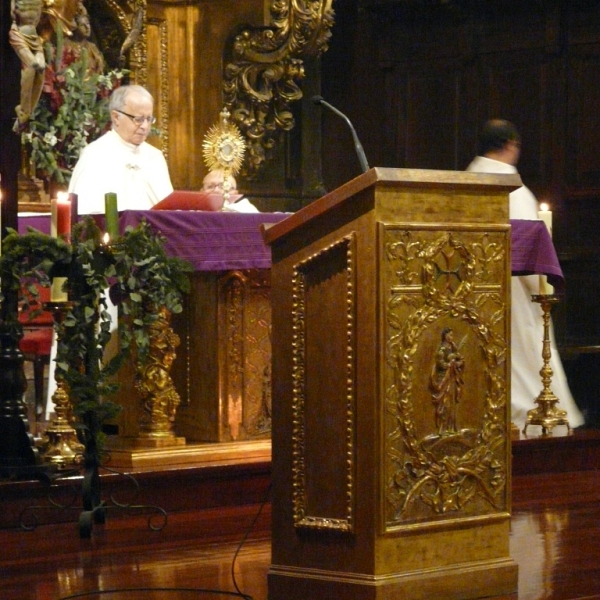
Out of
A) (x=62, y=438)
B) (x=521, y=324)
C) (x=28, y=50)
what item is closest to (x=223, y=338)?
(x=62, y=438)

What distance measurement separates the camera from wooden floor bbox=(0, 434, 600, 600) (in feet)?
13.2

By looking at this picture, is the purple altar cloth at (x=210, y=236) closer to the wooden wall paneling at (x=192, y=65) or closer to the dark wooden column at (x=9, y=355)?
the dark wooden column at (x=9, y=355)

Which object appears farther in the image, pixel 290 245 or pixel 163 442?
pixel 163 442

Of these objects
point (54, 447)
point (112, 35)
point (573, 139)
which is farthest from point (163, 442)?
point (573, 139)

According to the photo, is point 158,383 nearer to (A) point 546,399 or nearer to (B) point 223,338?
(B) point 223,338

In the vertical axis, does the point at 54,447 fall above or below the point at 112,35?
below

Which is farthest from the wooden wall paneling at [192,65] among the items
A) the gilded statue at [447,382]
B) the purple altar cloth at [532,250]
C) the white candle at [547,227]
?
the gilded statue at [447,382]

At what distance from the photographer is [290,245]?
149 inches

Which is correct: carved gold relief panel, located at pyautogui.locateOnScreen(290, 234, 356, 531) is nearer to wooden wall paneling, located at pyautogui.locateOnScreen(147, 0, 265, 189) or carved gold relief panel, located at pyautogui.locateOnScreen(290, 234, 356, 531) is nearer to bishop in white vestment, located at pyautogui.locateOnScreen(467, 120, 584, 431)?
bishop in white vestment, located at pyautogui.locateOnScreen(467, 120, 584, 431)

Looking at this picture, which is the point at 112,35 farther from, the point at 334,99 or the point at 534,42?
the point at 534,42

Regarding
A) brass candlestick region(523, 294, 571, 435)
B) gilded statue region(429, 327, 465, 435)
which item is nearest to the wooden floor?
gilded statue region(429, 327, 465, 435)

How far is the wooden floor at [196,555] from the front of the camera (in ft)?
13.2

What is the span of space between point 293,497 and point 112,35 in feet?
16.9

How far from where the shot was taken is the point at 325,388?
12.1 ft
